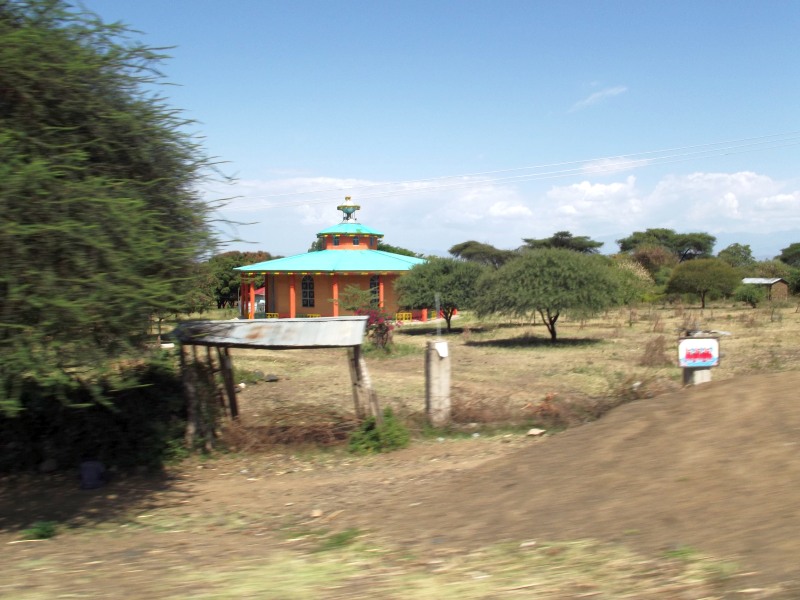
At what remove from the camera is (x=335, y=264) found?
40.6 meters

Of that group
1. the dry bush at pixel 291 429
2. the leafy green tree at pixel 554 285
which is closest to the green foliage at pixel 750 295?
the leafy green tree at pixel 554 285

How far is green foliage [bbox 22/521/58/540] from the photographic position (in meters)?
7.34

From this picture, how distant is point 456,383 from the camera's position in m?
17.9

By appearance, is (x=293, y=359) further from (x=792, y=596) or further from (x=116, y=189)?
(x=792, y=596)

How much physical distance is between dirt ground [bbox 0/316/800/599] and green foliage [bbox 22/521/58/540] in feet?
0.38

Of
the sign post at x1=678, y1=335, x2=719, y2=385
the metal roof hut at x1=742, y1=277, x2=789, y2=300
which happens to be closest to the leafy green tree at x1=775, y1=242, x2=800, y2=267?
the metal roof hut at x1=742, y1=277, x2=789, y2=300

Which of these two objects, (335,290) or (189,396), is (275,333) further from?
(335,290)

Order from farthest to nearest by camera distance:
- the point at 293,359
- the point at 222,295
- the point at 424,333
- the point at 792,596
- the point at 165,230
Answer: the point at 222,295
the point at 424,333
the point at 293,359
the point at 165,230
the point at 792,596

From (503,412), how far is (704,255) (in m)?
85.3

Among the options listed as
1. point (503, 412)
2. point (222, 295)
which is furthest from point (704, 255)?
point (503, 412)

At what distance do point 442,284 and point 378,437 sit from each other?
24730 mm

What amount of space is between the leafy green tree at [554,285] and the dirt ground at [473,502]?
59.7 feet

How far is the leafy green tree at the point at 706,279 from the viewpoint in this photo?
4597cm

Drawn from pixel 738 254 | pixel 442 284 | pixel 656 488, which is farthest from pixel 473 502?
pixel 738 254
